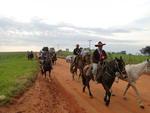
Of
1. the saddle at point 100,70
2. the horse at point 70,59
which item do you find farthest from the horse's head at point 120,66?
the horse at point 70,59

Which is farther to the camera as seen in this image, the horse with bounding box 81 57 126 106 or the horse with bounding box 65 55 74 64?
the horse with bounding box 65 55 74 64

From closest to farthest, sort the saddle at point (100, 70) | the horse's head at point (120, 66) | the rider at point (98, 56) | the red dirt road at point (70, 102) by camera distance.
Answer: the red dirt road at point (70, 102)
the horse's head at point (120, 66)
the saddle at point (100, 70)
the rider at point (98, 56)

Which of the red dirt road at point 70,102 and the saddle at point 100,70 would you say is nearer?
the red dirt road at point 70,102

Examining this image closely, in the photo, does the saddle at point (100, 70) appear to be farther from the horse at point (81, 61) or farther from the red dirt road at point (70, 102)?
Answer: the horse at point (81, 61)

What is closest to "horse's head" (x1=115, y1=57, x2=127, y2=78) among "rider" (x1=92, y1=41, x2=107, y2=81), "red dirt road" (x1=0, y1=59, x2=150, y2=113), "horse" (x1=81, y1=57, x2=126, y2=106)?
"horse" (x1=81, y1=57, x2=126, y2=106)

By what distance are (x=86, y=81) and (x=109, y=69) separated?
3.16m

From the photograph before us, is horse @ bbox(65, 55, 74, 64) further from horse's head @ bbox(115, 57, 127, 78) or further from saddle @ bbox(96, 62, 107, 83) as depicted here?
horse's head @ bbox(115, 57, 127, 78)

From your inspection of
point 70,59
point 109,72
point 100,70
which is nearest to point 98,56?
point 100,70

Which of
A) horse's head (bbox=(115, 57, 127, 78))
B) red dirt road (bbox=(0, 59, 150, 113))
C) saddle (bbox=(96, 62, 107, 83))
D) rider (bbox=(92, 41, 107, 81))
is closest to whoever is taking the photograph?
red dirt road (bbox=(0, 59, 150, 113))

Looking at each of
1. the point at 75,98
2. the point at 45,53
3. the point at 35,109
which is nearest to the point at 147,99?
the point at 75,98

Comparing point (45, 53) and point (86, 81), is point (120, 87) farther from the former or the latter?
point (45, 53)

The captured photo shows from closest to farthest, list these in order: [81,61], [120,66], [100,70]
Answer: [120,66] < [100,70] < [81,61]

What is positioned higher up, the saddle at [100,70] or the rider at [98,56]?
the rider at [98,56]

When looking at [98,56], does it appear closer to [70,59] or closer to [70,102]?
[70,102]
